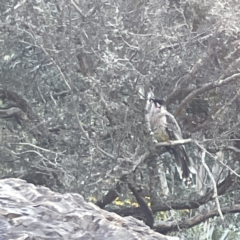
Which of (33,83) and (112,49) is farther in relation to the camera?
(33,83)

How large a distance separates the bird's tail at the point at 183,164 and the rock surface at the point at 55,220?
96.3 inches

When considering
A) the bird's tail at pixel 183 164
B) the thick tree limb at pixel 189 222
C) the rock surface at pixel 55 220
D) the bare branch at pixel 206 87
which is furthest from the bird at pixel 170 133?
the rock surface at pixel 55 220

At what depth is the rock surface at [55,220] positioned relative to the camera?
1.96 metres

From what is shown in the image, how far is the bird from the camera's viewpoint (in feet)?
15.1

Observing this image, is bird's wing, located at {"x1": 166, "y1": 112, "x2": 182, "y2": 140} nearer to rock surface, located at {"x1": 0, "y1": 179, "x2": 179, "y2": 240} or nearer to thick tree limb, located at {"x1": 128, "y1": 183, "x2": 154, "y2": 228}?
thick tree limb, located at {"x1": 128, "y1": 183, "x2": 154, "y2": 228}

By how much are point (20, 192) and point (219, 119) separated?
7.37 feet

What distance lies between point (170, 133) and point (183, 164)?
1.07ft

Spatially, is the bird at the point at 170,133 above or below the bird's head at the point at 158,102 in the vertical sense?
below

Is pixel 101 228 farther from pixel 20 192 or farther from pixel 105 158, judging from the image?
pixel 105 158

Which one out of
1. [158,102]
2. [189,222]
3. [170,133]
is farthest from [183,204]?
[158,102]

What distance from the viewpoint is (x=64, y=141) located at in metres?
4.42

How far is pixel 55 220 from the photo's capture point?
6.78 ft

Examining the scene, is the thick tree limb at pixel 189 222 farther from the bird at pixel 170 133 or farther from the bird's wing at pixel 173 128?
the bird's wing at pixel 173 128

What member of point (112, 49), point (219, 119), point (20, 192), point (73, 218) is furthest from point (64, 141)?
point (73, 218)
